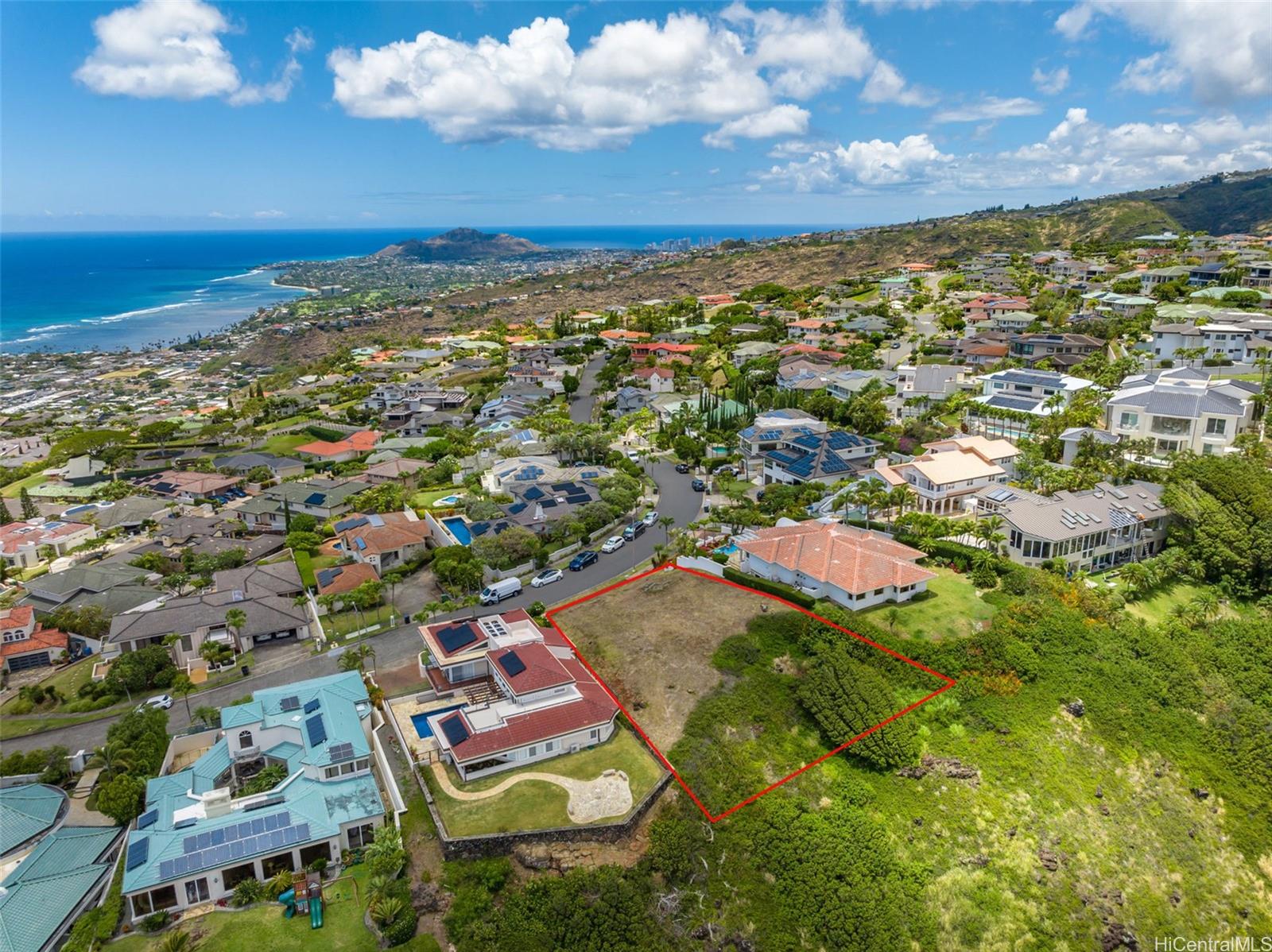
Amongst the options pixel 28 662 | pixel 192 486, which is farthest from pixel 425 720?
pixel 192 486

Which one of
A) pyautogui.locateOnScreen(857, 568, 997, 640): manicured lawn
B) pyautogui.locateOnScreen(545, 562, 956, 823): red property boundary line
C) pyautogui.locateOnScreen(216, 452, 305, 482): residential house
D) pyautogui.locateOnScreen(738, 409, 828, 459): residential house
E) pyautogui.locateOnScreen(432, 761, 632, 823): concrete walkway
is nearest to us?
pyautogui.locateOnScreen(432, 761, 632, 823): concrete walkway

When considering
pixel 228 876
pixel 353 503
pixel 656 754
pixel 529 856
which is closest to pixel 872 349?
pixel 353 503

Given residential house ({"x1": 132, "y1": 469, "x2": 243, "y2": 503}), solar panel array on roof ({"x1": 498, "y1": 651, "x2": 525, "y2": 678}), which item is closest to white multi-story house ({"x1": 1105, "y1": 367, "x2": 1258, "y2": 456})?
solar panel array on roof ({"x1": 498, "y1": 651, "x2": 525, "y2": 678})

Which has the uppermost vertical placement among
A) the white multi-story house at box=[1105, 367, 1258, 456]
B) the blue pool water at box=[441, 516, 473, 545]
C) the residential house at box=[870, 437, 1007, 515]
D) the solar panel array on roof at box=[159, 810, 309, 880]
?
the white multi-story house at box=[1105, 367, 1258, 456]

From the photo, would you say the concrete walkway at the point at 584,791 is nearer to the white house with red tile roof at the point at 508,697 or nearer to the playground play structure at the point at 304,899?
the white house with red tile roof at the point at 508,697

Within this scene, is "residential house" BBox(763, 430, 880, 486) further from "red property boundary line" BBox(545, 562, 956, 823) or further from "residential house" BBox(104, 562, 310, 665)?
"residential house" BBox(104, 562, 310, 665)

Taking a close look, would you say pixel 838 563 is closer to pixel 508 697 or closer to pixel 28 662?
pixel 508 697

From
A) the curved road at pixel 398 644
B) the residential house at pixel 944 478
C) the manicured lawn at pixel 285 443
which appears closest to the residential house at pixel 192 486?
the manicured lawn at pixel 285 443
